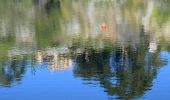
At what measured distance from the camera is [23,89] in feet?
75.6

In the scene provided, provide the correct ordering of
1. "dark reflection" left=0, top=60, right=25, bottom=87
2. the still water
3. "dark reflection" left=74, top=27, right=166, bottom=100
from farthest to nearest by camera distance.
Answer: "dark reflection" left=0, top=60, right=25, bottom=87 < "dark reflection" left=74, top=27, right=166, bottom=100 < the still water

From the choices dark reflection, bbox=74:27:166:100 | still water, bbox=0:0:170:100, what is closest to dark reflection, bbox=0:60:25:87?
still water, bbox=0:0:170:100

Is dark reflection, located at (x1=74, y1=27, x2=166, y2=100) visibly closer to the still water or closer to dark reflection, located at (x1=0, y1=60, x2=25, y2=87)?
the still water

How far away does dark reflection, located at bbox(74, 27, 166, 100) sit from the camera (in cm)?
2238

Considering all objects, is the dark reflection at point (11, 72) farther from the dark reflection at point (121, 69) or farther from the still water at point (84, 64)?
the dark reflection at point (121, 69)

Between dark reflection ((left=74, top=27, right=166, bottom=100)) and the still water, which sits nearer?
the still water

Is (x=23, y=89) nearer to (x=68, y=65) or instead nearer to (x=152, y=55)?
(x=68, y=65)

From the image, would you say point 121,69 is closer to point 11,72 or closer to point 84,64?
point 84,64

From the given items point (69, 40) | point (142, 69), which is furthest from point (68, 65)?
point (69, 40)

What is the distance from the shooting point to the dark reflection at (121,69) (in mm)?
22375

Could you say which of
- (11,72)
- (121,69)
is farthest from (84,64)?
(11,72)

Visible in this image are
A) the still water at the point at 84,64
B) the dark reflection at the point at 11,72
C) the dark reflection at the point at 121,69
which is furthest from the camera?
the dark reflection at the point at 11,72

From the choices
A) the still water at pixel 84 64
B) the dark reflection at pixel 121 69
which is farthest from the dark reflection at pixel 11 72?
the dark reflection at pixel 121 69

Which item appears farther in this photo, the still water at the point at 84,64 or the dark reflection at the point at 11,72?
the dark reflection at the point at 11,72
